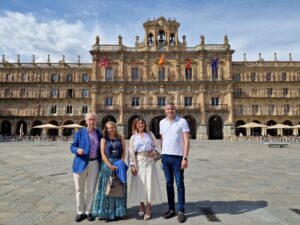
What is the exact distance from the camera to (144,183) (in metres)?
5.38

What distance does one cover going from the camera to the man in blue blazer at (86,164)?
5.24m

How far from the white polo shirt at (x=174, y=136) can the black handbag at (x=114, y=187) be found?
1.05 meters

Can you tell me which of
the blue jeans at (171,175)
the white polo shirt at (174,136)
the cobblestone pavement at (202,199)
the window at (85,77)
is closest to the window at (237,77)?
the window at (85,77)

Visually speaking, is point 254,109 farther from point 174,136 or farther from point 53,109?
point 174,136

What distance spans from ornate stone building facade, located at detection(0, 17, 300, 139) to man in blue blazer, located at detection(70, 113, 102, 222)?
37.6 m

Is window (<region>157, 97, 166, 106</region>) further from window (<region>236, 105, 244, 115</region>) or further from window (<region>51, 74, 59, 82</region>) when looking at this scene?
window (<region>51, 74, 59, 82</region>)

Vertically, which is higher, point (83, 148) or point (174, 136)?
point (174, 136)

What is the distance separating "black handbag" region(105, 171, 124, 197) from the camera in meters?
5.05

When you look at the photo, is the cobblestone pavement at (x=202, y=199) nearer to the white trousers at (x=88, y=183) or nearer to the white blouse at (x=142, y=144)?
the white trousers at (x=88, y=183)

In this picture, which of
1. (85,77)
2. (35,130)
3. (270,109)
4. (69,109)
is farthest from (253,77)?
(35,130)

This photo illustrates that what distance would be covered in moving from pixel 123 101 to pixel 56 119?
12.8 m

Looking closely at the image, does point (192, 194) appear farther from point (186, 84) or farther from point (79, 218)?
point (186, 84)

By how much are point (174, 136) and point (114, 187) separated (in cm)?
149

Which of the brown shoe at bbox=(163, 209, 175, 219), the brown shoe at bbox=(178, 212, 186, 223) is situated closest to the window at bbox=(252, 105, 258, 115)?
the brown shoe at bbox=(163, 209, 175, 219)
